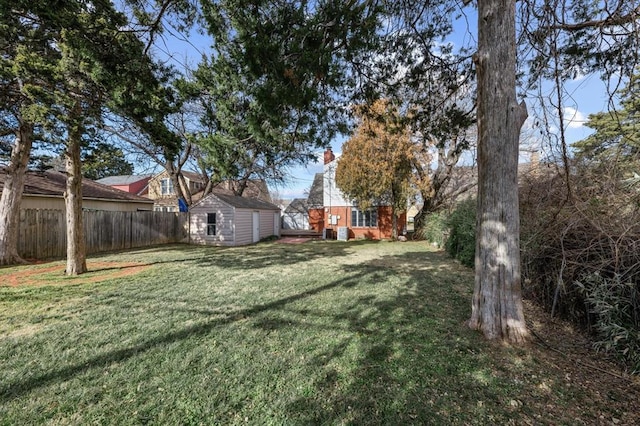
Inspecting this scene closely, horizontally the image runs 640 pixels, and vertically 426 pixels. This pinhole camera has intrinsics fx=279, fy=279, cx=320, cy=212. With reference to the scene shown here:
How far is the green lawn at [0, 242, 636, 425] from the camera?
2.24 metres

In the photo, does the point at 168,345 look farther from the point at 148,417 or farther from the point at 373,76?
the point at 373,76

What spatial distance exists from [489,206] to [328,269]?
16.7 ft

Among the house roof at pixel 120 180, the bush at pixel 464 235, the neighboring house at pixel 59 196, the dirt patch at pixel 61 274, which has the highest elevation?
the house roof at pixel 120 180

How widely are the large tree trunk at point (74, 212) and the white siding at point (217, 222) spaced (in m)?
7.67

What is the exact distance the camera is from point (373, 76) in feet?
19.6

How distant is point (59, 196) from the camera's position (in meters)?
11.6

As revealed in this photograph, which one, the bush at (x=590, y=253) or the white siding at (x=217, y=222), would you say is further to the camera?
the white siding at (x=217, y=222)

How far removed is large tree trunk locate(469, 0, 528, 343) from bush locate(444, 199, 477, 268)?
4.43 metres

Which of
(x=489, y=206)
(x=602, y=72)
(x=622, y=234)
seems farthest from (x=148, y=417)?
(x=602, y=72)

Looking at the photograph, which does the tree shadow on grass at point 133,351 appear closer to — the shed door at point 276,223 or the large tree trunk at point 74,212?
the large tree trunk at point 74,212

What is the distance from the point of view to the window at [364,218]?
58.7 feet

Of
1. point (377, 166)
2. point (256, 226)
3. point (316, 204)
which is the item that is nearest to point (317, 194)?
point (316, 204)

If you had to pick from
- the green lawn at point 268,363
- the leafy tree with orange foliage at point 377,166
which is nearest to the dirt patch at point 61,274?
the green lawn at point 268,363

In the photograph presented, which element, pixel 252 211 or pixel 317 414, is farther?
pixel 252 211
